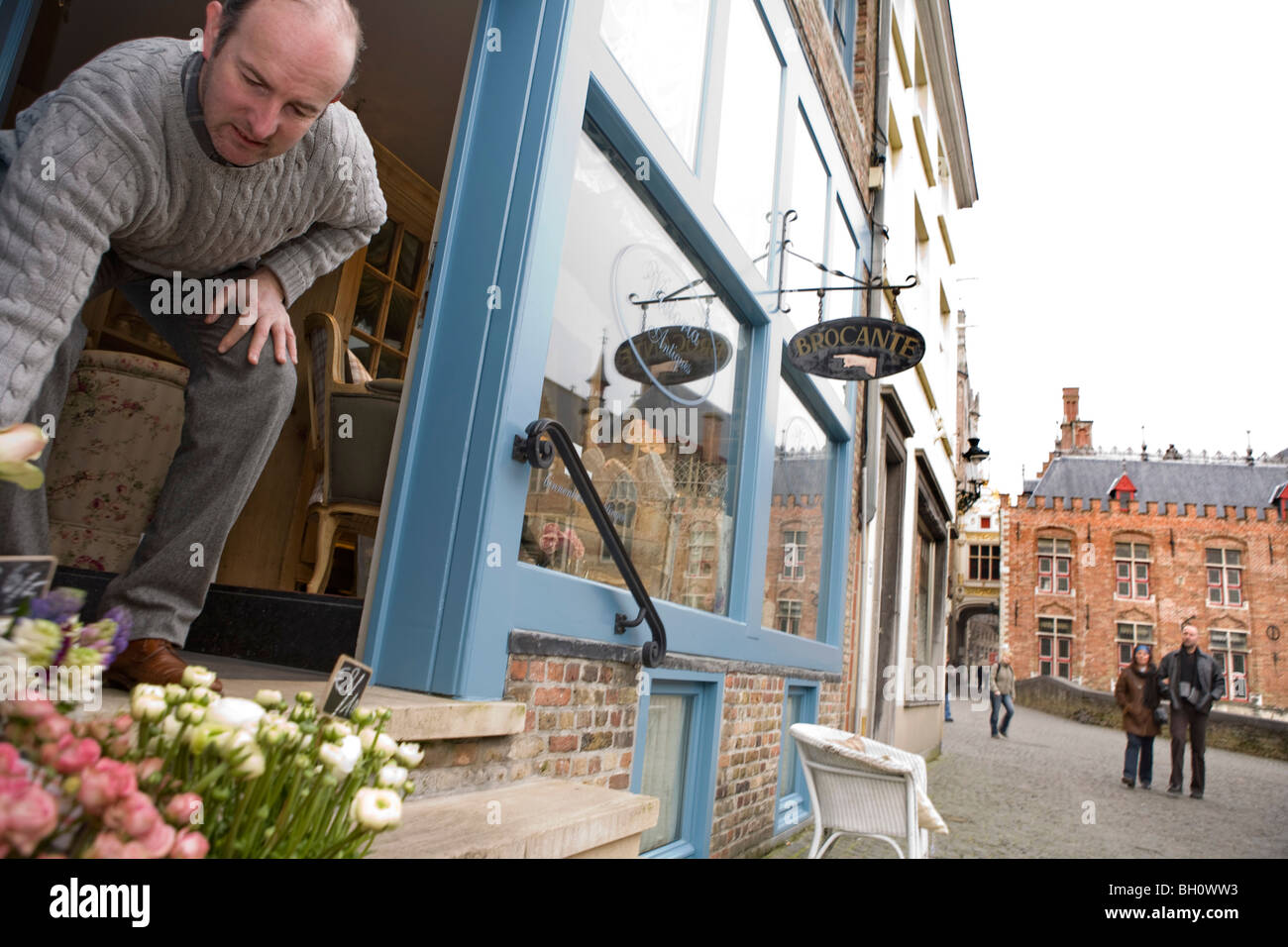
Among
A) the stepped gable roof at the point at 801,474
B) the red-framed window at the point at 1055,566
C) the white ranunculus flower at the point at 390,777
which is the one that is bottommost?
the white ranunculus flower at the point at 390,777

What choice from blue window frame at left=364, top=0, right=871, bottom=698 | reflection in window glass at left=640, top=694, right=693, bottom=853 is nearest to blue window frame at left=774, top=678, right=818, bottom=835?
reflection in window glass at left=640, top=694, right=693, bottom=853

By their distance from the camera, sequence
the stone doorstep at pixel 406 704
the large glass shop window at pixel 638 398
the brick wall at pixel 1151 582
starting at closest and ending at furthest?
the stone doorstep at pixel 406 704 < the large glass shop window at pixel 638 398 < the brick wall at pixel 1151 582

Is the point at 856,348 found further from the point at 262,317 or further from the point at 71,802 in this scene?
the point at 71,802

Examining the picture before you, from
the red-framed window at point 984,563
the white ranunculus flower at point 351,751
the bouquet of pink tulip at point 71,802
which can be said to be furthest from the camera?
the red-framed window at point 984,563

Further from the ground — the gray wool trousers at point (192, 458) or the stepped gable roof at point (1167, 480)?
the stepped gable roof at point (1167, 480)

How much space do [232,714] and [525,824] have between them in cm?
114

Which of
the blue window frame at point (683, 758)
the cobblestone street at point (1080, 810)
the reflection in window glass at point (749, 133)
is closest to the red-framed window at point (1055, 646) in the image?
the cobblestone street at point (1080, 810)

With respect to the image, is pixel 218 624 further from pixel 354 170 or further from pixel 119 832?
pixel 119 832

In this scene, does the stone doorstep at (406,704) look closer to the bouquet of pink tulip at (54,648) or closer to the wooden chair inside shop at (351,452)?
the bouquet of pink tulip at (54,648)

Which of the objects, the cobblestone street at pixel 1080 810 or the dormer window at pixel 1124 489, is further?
the dormer window at pixel 1124 489

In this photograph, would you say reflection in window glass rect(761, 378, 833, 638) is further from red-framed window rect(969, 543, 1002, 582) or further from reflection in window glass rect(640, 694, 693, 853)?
red-framed window rect(969, 543, 1002, 582)

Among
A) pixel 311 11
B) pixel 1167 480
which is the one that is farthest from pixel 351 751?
pixel 1167 480

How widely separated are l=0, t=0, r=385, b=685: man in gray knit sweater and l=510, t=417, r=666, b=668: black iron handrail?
723 millimetres

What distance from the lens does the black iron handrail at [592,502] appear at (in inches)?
97.0
